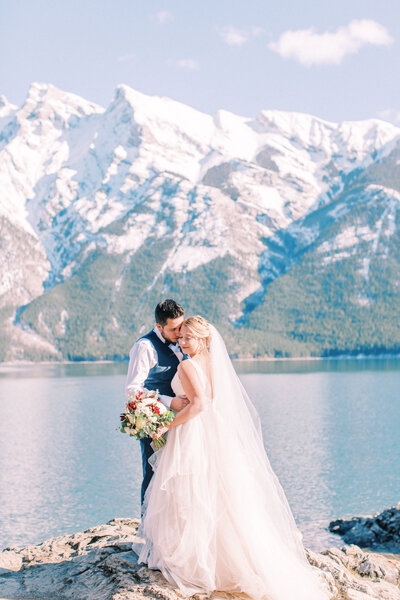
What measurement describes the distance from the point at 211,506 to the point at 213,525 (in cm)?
26

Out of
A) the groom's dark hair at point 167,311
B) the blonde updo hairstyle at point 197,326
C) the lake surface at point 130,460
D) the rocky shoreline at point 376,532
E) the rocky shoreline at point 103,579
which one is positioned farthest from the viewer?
the lake surface at point 130,460

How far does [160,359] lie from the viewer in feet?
32.6

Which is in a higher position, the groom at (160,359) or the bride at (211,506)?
the groom at (160,359)

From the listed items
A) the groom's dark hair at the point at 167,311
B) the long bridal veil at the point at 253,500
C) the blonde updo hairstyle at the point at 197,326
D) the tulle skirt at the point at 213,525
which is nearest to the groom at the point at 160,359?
the groom's dark hair at the point at 167,311

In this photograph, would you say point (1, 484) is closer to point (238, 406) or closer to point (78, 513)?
point (78, 513)

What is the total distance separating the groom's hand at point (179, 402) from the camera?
31.7ft

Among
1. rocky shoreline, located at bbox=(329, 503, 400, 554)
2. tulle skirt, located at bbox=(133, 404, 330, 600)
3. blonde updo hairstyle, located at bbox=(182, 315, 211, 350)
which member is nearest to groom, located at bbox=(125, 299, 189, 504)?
blonde updo hairstyle, located at bbox=(182, 315, 211, 350)

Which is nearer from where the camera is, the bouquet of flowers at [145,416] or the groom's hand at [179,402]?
the bouquet of flowers at [145,416]

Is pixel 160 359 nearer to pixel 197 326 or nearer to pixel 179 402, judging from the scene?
pixel 179 402

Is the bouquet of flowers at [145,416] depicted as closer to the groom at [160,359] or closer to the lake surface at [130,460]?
the groom at [160,359]

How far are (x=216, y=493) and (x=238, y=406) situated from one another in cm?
137

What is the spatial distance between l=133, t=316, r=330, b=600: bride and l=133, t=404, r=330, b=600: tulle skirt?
1 centimetres

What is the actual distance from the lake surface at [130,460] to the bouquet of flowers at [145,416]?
1.12m

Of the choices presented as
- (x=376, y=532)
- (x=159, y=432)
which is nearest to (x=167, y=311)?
(x=159, y=432)
